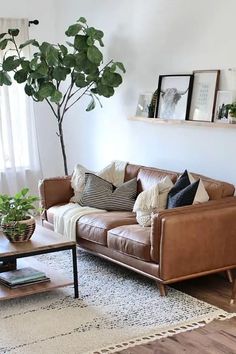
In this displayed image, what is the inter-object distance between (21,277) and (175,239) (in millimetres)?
1079

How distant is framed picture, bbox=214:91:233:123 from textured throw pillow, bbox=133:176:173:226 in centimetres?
75

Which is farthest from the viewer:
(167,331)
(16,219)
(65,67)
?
(65,67)

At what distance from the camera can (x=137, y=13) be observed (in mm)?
5328

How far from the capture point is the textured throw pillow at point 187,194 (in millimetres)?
3949

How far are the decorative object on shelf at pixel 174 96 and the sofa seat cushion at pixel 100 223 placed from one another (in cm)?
106

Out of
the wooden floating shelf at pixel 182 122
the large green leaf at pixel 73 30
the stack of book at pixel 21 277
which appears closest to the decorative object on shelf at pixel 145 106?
the wooden floating shelf at pixel 182 122

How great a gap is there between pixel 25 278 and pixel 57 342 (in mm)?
675

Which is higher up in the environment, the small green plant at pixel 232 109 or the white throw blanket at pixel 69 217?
the small green plant at pixel 232 109

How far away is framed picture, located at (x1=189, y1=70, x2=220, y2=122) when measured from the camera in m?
4.57

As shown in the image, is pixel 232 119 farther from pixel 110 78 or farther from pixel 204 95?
pixel 110 78

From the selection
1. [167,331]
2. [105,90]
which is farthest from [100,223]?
[105,90]

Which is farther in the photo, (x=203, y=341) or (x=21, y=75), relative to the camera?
(x=21, y=75)

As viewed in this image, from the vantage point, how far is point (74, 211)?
465cm

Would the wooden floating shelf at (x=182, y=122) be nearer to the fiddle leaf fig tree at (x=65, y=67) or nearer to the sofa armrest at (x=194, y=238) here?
the fiddle leaf fig tree at (x=65, y=67)
